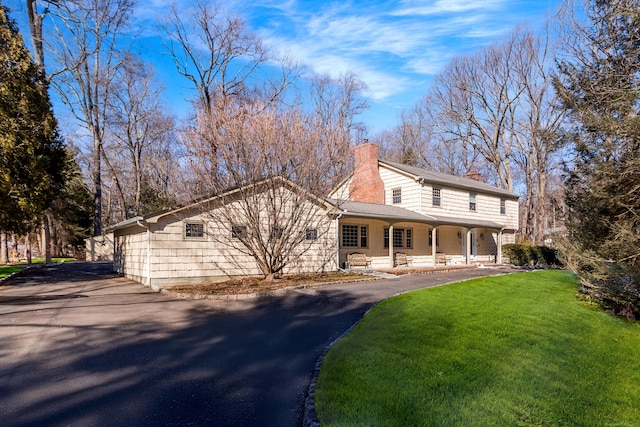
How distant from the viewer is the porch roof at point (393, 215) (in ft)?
55.6

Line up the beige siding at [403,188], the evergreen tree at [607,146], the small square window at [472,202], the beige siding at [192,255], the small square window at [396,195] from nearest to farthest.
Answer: the evergreen tree at [607,146]
the beige siding at [192,255]
the beige siding at [403,188]
the small square window at [396,195]
the small square window at [472,202]

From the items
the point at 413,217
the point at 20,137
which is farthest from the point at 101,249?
the point at 413,217

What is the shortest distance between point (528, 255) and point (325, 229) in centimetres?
1514

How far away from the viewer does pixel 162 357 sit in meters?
5.95

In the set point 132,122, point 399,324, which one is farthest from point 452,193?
A: point 132,122

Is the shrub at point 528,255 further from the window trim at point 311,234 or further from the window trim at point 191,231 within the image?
the window trim at point 191,231

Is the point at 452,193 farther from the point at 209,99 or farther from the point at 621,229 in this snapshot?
the point at 209,99

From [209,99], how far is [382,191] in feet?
46.9

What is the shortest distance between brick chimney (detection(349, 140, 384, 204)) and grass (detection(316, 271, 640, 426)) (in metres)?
14.9

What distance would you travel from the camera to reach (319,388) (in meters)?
4.45

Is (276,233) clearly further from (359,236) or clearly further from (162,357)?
(162,357)

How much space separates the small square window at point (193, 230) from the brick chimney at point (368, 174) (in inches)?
457

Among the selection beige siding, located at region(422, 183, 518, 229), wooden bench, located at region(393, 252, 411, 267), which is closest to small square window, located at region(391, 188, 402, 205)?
beige siding, located at region(422, 183, 518, 229)

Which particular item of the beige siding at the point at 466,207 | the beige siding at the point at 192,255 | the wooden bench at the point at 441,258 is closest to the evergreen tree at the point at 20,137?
the beige siding at the point at 192,255
